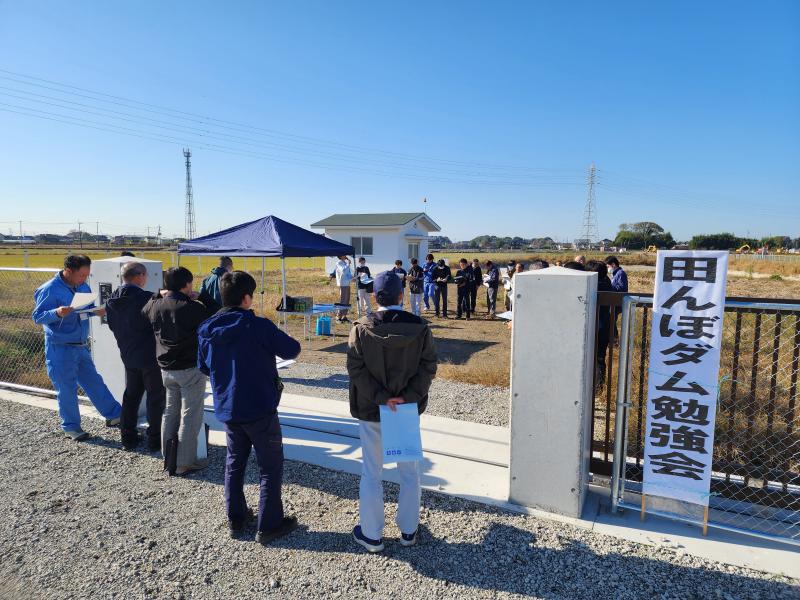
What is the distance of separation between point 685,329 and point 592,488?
5.31 ft

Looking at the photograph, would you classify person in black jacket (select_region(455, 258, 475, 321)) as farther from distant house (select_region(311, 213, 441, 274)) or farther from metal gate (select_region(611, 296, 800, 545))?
distant house (select_region(311, 213, 441, 274))

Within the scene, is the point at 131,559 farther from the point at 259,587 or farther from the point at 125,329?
the point at 125,329

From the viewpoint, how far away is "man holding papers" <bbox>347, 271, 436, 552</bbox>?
118 inches

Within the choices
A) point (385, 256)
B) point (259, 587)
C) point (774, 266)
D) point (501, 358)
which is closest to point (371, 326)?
point (259, 587)

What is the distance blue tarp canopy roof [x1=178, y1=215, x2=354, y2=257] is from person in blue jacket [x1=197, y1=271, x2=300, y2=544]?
5552 millimetres

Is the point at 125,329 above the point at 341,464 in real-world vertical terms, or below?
above


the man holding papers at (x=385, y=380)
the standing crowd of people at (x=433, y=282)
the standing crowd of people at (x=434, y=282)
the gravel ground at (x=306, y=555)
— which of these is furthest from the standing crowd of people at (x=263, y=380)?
the standing crowd of people at (x=433, y=282)

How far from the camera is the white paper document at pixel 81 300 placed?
486 cm

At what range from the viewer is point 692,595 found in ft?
8.98

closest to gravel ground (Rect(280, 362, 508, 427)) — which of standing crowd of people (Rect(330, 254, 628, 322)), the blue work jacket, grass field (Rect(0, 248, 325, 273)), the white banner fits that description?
the white banner

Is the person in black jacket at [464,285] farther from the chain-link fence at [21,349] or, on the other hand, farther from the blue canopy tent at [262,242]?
the chain-link fence at [21,349]

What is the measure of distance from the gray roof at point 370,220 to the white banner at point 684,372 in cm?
2383

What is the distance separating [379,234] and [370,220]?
3.91ft

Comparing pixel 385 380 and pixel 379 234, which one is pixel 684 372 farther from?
pixel 379 234
